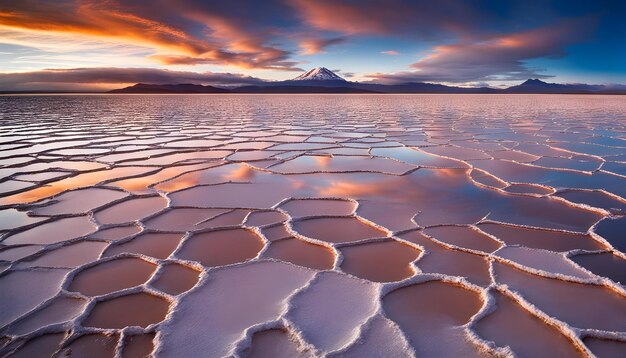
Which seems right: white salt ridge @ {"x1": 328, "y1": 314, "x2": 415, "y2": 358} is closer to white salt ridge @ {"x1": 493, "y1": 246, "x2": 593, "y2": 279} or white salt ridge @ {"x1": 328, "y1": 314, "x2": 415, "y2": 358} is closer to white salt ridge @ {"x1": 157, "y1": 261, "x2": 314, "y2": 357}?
white salt ridge @ {"x1": 157, "y1": 261, "x2": 314, "y2": 357}

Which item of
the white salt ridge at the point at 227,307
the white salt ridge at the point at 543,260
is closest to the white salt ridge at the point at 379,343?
the white salt ridge at the point at 227,307

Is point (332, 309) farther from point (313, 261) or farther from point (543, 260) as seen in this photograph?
point (543, 260)

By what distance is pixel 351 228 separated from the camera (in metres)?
2.13

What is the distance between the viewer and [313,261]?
5.70 feet

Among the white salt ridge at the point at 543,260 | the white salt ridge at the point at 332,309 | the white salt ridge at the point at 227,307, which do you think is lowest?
the white salt ridge at the point at 227,307

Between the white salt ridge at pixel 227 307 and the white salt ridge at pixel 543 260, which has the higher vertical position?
the white salt ridge at pixel 543 260

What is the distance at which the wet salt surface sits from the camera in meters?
1.21

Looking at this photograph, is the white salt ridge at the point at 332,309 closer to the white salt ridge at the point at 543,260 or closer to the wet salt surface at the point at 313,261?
the wet salt surface at the point at 313,261

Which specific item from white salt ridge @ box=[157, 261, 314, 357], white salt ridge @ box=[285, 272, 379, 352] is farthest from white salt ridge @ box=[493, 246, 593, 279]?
white salt ridge @ box=[157, 261, 314, 357]

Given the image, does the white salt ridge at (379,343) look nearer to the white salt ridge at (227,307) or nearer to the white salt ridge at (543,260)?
the white salt ridge at (227,307)

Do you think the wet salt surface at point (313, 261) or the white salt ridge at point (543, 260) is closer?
the wet salt surface at point (313, 261)

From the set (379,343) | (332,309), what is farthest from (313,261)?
(379,343)

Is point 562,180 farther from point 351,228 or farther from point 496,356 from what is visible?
point 496,356

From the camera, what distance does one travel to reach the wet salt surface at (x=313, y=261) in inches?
47.6
